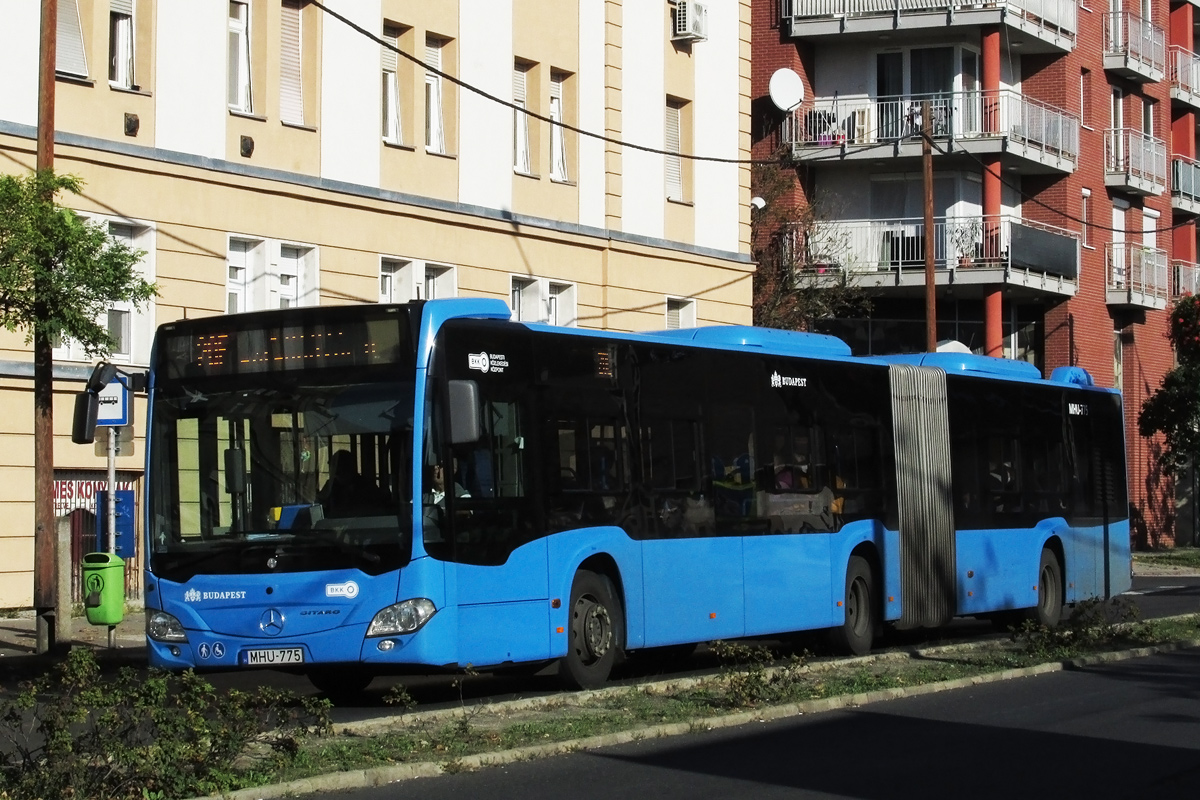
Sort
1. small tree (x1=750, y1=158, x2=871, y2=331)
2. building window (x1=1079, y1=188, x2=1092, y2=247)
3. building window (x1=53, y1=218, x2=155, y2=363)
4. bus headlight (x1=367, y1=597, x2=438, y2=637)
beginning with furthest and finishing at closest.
Answer: building window (x1=1079, y1=188, x2=1092, y2=247) → small tree (x1=750, y1=158, x2=871, y2=331) → building window (x1=53, y1=218, x2=155, y2=363) → bus headlight (x1=367, y1=597, x2=438, y2=637)

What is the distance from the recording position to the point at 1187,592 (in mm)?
32062

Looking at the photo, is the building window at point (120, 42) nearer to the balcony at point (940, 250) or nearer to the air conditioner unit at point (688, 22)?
the air conditioner unit at point (688, 22)

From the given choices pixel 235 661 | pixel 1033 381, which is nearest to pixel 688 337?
pixel 235 661

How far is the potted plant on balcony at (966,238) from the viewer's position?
4334cm

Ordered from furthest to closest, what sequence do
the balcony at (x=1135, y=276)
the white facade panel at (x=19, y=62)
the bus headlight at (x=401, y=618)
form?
1. the balcony at (x=1135, y=276)
2. the white facade panel at (x=19, y=62)
3. the bus headlight at (x=401, y=618)

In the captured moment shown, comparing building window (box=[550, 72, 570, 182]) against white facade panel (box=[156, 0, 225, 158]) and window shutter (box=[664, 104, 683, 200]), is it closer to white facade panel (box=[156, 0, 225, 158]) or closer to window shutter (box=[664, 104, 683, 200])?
window shutter (box=[664, 104, 683, 200])

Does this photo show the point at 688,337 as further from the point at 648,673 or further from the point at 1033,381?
the point at 1033,381

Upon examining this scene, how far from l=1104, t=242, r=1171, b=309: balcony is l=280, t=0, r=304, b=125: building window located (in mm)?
28813

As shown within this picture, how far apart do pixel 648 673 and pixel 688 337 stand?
312cm

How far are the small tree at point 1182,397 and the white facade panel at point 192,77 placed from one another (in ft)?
93.7

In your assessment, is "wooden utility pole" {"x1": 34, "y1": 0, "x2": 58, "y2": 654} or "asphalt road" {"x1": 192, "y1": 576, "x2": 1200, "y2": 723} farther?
"wooden utility pole" {"x1": 34, "y1": 0, "x2": 58, "y2": 654}

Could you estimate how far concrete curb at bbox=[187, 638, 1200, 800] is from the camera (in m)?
9.38

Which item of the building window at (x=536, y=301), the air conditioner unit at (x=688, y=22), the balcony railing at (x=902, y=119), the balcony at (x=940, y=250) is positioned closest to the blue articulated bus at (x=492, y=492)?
the building window at (x=536, y=301)

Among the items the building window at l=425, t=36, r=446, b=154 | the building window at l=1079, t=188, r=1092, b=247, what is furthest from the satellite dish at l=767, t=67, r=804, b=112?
the building window at l=425, t=36, r=446, b=154
